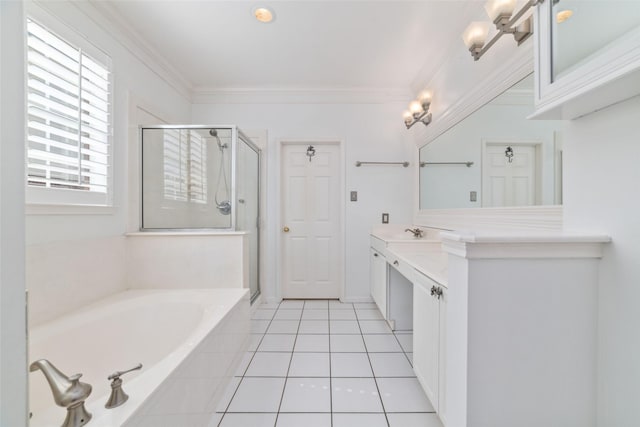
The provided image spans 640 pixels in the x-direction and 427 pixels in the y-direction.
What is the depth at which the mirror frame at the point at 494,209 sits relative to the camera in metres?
1.25

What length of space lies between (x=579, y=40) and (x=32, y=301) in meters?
2.48

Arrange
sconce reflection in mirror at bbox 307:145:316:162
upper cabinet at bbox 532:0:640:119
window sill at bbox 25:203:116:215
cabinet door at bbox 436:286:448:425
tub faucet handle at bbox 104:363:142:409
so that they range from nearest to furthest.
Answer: upper cabinet at bbox 532:0:640:119 < tub faucet handle at bbox 104:363:142:409 < cabinet door at bbox 436:286:448:425 < window sill at bbox 25:203:116:215 < sconce reflection in mirror at bbox 307:145:316:162

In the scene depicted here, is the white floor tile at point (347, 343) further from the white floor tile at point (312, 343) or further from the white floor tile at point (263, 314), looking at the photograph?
the white floor tile at point (263, 314)

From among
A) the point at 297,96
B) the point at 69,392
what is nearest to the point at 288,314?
the point at 69,392

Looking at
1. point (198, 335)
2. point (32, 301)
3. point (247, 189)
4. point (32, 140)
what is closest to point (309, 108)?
point (247, 189)

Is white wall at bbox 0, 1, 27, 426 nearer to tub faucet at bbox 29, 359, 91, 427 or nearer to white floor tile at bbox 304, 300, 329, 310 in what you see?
tub faucet at bbox 29, 359, 91, 427

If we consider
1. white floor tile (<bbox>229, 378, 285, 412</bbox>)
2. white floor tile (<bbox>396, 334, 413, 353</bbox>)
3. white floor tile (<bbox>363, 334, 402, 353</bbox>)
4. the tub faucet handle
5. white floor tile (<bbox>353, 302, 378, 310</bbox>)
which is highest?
the tub faucet handle

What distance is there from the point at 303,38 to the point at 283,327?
97.5 inches

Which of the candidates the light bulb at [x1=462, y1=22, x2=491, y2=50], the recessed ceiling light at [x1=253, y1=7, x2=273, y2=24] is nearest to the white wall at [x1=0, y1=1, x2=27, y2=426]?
the recessed ceiling light at [x1=253, y1=7, x2=273, y2=24]

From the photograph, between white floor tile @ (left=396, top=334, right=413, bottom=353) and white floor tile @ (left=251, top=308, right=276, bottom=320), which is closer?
white floor tile @ (left=396, top=334, right=413, bottom=353)

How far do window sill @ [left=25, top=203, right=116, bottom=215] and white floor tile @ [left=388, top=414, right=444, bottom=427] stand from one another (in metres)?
1.85

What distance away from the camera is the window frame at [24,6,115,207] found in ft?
4.25

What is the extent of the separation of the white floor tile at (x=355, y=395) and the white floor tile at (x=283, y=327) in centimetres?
76

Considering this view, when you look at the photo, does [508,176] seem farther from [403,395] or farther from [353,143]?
[353,143]
